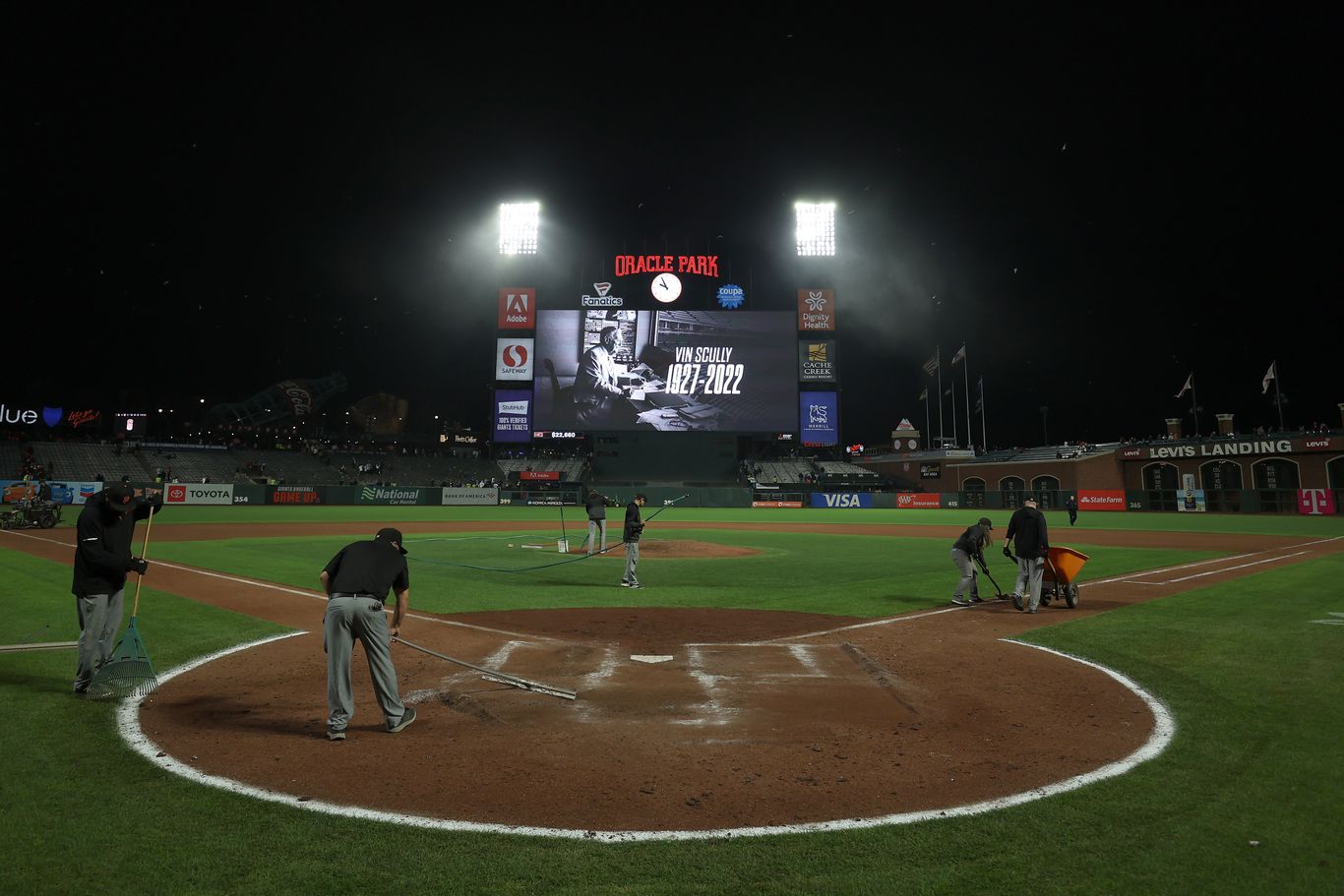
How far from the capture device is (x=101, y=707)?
6266 millimetres

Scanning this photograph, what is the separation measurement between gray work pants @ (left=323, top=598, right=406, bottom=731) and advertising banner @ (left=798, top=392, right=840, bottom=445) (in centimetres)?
6602

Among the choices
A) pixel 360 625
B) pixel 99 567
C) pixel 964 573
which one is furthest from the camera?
pixel 964 573

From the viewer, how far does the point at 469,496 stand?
58906 millimetres

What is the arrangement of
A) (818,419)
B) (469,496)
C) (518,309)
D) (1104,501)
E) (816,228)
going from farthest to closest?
1. (816,228)
2. (518,309)
3. (818,419)
4. (469,496)
5. (1104,501)

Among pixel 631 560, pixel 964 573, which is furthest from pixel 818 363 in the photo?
pixel 964 573

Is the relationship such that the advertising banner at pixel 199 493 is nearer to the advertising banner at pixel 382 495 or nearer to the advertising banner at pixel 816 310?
the advertising banner at pixel 382 495

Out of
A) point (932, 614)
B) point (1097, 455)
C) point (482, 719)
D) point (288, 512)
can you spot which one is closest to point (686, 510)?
point (288, 512)

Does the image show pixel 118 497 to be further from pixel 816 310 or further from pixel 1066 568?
pixel 816 310

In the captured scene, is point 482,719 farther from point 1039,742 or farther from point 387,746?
point 1039,742

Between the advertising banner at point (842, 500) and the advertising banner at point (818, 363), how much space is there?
1433 centimetres

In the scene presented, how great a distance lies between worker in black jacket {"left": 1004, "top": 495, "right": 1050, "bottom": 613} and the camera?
11453mm

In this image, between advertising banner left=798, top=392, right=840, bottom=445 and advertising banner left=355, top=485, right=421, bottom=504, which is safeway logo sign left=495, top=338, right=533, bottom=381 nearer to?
advertising banner left=355, top=485, right=421, bottom=504

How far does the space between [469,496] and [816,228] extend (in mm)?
47712

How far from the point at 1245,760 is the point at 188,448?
242ft
